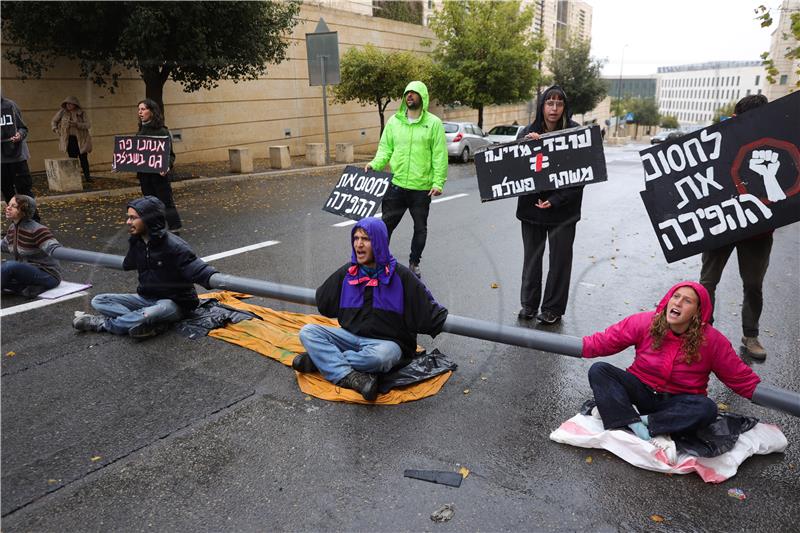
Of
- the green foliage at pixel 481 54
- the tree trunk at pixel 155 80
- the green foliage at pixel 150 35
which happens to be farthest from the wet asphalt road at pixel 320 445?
the green foliage at pixel 481 54

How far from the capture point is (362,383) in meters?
4.07

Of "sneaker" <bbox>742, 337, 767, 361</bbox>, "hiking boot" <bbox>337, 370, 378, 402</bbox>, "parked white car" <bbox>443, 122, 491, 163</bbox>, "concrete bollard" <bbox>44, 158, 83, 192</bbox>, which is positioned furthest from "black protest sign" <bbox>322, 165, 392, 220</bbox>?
"parked white car" <bbox>443, 122, 491, 163</bbox>

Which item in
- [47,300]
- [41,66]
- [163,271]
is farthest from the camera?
[41,66]

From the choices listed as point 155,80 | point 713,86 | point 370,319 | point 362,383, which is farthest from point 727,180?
point 713,86

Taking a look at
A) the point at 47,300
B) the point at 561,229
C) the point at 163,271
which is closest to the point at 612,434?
the point at 561,229

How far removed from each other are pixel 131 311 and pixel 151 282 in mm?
296

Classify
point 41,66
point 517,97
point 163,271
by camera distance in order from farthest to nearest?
point 517,97
point 41,66
point 163,271

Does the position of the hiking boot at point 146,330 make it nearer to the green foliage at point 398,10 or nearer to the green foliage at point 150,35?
the green foliage at point 150,35

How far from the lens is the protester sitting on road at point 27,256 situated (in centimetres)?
600

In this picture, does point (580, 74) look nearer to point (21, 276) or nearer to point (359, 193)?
point (359, 193)

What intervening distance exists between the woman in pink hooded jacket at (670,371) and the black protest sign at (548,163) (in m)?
1.84

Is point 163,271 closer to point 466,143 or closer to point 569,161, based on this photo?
point 569,161

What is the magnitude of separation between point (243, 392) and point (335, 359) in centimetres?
67

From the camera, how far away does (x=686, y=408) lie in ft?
11.2
